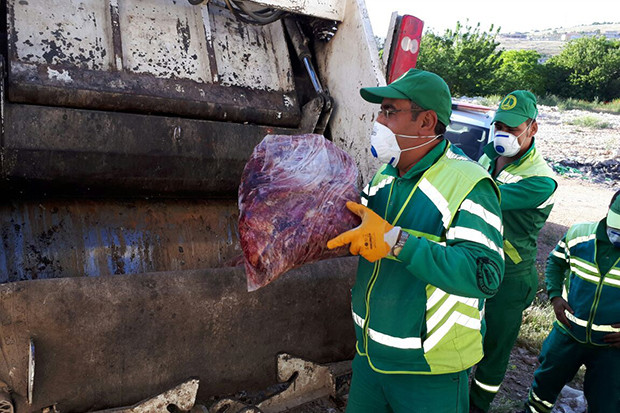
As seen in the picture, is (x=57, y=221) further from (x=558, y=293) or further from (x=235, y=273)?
(x=558, y=293)

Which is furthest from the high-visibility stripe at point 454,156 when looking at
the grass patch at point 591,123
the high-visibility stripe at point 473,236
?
the grass patch at point 591,123

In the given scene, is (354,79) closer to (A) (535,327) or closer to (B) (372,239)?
(B) (372,239)

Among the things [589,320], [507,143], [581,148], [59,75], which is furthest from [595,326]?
[581,148]

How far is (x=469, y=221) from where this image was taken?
1412 millimetres

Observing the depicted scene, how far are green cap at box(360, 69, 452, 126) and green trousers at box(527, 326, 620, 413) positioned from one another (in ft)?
5.02

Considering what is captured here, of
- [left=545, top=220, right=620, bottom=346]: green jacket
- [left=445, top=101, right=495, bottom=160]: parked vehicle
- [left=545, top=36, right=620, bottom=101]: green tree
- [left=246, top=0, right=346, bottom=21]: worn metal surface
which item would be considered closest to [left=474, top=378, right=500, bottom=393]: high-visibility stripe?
[left=545, top=220, right=620, bottom=346]: green jacket

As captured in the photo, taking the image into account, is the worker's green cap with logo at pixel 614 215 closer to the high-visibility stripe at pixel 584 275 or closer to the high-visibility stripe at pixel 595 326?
the high-visibility stripe at pixel 584 275

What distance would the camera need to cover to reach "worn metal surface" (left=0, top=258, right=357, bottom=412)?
1561 millimetres

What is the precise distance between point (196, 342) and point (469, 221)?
0.98 meters

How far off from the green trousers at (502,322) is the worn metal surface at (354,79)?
0.85 metres

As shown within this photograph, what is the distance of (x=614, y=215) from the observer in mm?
2338

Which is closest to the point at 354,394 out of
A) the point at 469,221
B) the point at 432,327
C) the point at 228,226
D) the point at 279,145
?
the point at 432,327

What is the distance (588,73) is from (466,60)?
8.15 m

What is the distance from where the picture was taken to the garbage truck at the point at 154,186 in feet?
5.41
